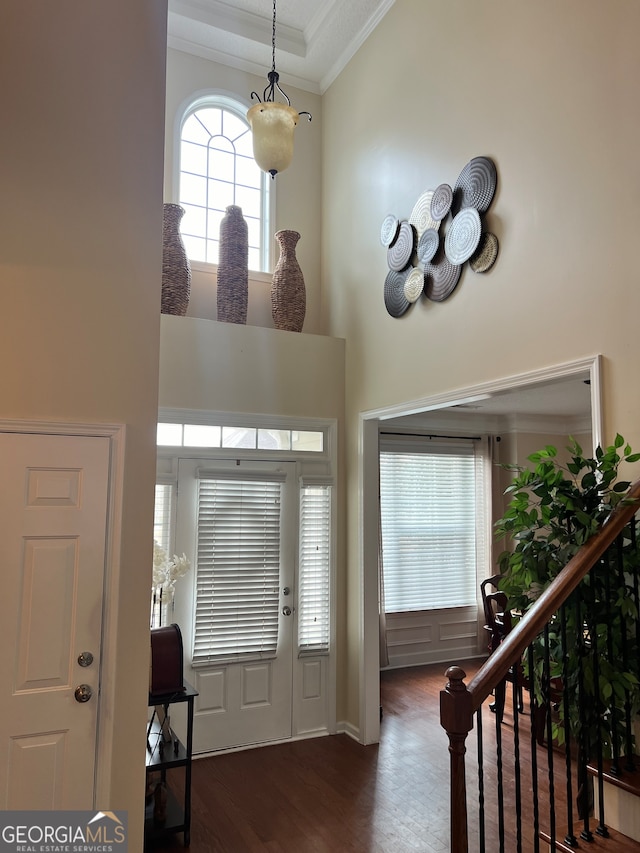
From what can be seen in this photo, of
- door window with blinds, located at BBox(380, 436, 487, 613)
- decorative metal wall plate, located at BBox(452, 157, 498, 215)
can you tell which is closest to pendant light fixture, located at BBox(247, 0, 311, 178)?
decorative metal wall plate, located at BBox(452, 157, 498, 215)

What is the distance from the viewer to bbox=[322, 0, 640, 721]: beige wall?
2562mm

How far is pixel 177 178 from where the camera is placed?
5.03 meters

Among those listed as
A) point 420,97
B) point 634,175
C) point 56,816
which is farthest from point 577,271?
point 56,816

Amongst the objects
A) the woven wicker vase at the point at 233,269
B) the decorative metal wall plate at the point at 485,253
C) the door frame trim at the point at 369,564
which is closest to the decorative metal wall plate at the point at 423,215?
the decorative metal wall plate at the point at 485,253

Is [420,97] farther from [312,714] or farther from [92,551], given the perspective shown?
[312,714]

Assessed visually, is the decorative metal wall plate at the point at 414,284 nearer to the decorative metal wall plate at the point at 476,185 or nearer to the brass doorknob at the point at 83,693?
the decorative metal wall plate at the point at 476,185

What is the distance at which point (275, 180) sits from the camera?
5336 mm

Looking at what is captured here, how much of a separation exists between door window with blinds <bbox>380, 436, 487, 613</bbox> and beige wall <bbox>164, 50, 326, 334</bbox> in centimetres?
212

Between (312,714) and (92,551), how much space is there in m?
2.67

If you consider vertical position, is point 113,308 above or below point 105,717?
above

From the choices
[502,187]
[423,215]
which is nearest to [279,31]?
[423,215]

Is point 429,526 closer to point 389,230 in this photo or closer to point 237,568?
point 237,568

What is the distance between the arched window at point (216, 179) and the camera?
16.8 ft

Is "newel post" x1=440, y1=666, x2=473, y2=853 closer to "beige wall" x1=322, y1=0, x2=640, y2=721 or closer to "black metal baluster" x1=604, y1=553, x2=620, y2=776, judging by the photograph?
"black metal baluster" x1=604, y1=553, x2=620, y2=776
